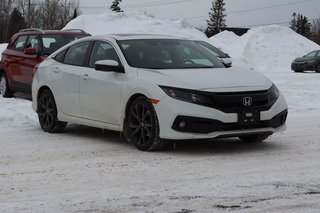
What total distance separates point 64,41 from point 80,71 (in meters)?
5.21

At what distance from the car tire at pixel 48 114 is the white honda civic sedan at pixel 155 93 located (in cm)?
2

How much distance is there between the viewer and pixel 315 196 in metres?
5.07

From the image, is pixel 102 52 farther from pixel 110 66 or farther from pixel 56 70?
pixel 56 70

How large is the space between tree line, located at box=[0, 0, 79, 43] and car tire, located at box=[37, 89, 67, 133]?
250 ft

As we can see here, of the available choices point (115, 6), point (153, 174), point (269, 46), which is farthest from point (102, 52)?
point (115, 6)

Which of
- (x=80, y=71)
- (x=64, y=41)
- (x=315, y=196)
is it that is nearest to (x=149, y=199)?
(x=315, y=196)

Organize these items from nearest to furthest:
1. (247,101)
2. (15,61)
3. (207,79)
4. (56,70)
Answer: (247,101), (207,79), (56,70), (15,61)

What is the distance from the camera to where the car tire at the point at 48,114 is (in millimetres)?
9078

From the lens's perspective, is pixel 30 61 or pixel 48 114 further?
pixel 30 61

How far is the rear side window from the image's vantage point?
14.2m

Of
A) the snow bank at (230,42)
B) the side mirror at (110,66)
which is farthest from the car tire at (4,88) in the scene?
the snow bank at (230,42)

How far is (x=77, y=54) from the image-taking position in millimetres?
8875

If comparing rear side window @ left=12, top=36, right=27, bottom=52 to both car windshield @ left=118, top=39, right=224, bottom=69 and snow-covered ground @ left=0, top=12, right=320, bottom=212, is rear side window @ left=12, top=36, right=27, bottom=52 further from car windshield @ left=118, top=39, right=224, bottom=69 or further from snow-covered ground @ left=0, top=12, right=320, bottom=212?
car windshield @ left=118, top=39, right=224, bottom=69

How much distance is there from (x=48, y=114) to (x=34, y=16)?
84522 millimetres
